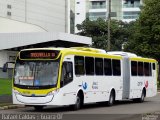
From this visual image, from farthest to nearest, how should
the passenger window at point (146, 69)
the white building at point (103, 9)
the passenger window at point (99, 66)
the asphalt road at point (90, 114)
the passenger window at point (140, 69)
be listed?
the white building at point (103, 9) → the passenger window at point (146, 69) → the passenger window at point (140, 69) → the passenger window at point (99, 66) → the asphalt road at point (90, 114)

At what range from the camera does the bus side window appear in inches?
932

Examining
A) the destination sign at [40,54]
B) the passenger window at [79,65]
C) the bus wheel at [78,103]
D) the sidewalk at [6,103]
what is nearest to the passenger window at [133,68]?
the passenger window at [79,65]

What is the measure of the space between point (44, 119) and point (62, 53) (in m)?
5.24

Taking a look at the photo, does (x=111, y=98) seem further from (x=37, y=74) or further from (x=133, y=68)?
(x=37, y=74)

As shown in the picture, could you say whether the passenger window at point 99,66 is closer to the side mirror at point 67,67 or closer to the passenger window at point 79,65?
the passenger window at point 79,65

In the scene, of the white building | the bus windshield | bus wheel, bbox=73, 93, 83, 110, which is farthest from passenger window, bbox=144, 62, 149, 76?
the white building

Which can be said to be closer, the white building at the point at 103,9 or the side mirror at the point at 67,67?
the side mirror at the point at 67,67

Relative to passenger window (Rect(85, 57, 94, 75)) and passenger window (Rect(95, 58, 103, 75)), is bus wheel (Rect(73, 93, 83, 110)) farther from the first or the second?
passenger window (Rect(95, 58, 103, 75))

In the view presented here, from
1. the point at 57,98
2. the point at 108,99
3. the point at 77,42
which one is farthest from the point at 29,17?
the point at 57,98

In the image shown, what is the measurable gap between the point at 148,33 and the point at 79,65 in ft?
136

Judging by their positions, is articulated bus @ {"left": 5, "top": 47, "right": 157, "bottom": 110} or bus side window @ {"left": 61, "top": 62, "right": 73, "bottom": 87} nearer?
articulated bus @ {"left": 5, "top": 47, "right": 157, "bottom": 110}

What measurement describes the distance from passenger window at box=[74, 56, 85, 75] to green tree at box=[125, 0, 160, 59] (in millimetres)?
39219

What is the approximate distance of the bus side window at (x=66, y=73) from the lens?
77.7 feet

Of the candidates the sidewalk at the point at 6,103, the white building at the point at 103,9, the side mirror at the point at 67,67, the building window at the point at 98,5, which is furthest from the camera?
the building window at the point at 98,5
